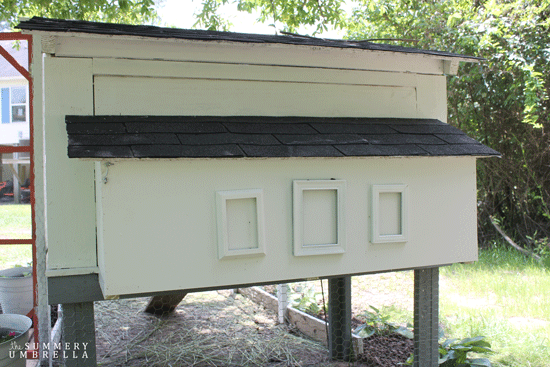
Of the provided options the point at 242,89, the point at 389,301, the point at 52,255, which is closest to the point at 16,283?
the point at 52,255

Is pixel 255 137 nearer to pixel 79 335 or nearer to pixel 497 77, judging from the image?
pixel 79 335

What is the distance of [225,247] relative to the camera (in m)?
1.93

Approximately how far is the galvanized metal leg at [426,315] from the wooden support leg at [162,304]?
2.20 metres

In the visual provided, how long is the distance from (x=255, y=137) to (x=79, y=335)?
4.07ft

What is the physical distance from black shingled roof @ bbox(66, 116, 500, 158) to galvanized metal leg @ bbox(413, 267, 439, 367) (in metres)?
0.82

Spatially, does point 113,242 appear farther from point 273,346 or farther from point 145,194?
point 273,346

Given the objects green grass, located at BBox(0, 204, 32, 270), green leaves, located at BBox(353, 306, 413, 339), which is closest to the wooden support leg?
green leaves, located at BBox(353, 306, 413, 339)

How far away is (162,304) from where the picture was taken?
430 cm

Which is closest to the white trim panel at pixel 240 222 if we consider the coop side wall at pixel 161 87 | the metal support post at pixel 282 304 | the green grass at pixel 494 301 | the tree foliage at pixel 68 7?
the coop side wall at pixel 161 87

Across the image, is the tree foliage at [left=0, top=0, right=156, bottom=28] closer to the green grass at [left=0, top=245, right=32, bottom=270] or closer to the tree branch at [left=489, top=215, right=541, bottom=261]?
the green grass at [left=0, top=245, right=32, bottom=270]

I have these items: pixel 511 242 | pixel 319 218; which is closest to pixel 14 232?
pixel 319 218

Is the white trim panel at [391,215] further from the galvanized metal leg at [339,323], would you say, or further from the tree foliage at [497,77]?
the tree foliage at [497,77]

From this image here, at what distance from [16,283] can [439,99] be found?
3692mm

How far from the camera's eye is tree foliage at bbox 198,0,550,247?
5.49m
